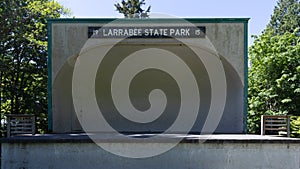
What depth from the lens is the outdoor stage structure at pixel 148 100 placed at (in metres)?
7.52

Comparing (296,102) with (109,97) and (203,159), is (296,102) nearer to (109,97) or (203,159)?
(109,97)

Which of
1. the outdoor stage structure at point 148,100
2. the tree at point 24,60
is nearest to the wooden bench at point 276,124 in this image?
the outdoor stage structure at point 148,100

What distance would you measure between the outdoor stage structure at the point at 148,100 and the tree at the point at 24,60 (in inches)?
214

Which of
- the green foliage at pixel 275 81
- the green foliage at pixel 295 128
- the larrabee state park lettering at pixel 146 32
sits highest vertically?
the larrabee state park lettering at pixel 146 32

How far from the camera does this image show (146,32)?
34.9ft

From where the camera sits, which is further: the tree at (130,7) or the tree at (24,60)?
the tree at (130,7)

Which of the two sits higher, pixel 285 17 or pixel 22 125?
pixel 285 17

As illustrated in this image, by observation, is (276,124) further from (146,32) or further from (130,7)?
(130,7)

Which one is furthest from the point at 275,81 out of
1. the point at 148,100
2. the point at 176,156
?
the point at 176,156

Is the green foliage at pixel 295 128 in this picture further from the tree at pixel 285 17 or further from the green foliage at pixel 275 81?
the tree at pixel 285 17

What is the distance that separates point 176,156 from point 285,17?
30.4m

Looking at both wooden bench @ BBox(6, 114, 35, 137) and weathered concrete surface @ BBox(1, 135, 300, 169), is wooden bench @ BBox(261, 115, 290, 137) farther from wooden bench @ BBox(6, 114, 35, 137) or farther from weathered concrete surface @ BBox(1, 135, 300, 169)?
wooden bench @ BBox(6, 114, 35, 137)

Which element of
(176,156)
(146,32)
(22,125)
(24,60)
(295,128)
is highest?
(146,32)

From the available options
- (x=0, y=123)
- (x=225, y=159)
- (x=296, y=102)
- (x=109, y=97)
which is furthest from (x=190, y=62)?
(x=0, y=123)
